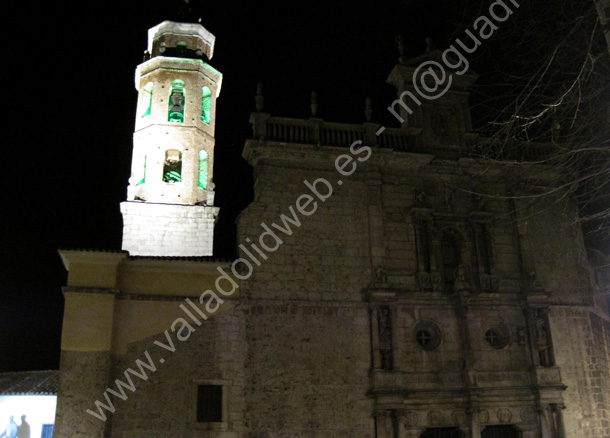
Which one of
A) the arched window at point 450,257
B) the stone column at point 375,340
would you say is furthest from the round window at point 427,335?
the arched window at point 450,257

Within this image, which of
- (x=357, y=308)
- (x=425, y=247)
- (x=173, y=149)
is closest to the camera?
(x=357, y=308)

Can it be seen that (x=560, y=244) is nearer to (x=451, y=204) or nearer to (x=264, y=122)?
(x=451, y=204)

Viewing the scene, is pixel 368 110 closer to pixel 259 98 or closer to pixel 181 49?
pixel 259 98

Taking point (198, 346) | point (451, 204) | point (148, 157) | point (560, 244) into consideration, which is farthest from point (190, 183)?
point (560, 244)

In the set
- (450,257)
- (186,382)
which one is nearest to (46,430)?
(186,382)

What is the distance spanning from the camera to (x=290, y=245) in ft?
53.0

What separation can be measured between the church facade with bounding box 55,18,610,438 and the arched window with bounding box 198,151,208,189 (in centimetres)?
231

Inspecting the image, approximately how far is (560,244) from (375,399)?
7902mm

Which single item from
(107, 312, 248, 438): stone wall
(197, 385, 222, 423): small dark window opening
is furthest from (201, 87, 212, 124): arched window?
(197, 385, 222, 423): small dark window opening

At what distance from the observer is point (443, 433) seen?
15602 mm

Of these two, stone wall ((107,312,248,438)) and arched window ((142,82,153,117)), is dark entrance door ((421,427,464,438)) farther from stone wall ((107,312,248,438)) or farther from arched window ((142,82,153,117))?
arched window ((142,82,153,117))

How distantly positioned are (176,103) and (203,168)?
268 centimetres

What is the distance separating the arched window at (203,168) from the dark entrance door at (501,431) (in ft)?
41.4

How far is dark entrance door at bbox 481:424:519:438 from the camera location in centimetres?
→ 1584
